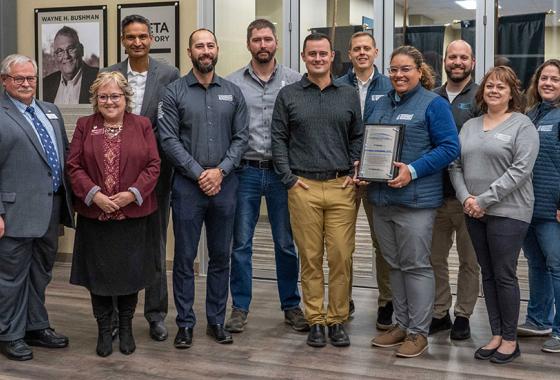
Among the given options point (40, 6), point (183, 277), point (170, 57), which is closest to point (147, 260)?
point (183, 277)

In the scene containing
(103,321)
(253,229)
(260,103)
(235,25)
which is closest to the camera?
(103,321)

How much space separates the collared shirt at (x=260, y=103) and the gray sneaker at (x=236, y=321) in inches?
36.9

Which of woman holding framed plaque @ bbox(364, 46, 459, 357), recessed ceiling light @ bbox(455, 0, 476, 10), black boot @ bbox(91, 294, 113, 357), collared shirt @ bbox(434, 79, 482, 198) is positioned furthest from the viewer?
recessed ceiling light @ bbox(455, 0, 476, 10)

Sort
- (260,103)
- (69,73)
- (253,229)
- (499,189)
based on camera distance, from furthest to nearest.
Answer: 1. (69,73)
2. (253,229)
3. (260,103)
4. (499,189)

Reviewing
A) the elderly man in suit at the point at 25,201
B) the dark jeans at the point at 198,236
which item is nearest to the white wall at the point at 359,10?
the dark jeans at the point at 198,236

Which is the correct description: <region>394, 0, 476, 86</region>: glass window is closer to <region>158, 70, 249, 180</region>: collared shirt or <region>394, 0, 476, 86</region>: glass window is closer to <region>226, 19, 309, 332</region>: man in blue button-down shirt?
<region>226, 19, 309, 332</region>: man in blue button-down shirt

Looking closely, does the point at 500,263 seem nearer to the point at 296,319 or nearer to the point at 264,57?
the point at 296,319

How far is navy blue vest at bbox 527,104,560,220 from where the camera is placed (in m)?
3.78

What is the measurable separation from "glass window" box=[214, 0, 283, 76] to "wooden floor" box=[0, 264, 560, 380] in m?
2.35

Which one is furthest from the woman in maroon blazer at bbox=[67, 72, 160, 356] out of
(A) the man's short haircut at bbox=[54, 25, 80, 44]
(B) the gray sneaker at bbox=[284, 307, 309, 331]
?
(A) the man's short haircut at bbox=[54, 25, 80, 44]

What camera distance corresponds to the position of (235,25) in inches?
230

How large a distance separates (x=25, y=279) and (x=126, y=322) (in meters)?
0.58

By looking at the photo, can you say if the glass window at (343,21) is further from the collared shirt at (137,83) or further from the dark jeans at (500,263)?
the dark jeans at (500,263)

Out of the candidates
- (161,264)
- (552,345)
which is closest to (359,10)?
(161,264)
